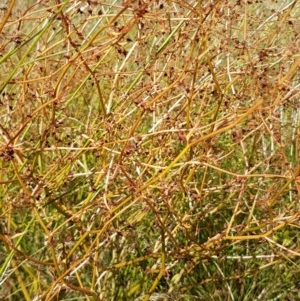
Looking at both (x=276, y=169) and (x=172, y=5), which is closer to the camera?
(x=172, y=5)

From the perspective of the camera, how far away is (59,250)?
1.68 metres

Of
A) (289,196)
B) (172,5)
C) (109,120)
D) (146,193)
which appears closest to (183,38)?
(172,5)

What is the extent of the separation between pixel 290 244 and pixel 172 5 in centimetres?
77

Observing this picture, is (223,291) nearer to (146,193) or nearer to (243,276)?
(243,276)

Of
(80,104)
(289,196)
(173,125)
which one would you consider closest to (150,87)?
(173,125)

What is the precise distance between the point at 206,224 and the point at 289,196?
0.87ft

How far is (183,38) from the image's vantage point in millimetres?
1608

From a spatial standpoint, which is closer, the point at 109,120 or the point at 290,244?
the point at 109,120

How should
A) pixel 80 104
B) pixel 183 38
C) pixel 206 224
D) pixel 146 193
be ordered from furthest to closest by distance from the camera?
1. pixel 80 104
2. pixel 206 224
3. pixel 183 38
4. pixel 146 193

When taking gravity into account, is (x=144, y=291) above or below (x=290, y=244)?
above

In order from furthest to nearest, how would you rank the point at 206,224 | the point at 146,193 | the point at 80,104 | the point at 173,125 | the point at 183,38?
the point at 80,104, the point at 206,224, the point at 183,38, the point at 173,125, the point at 146,193

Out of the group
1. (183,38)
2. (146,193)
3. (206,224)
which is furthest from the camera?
(206,224)

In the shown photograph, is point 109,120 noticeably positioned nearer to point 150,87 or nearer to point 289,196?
point 150,87

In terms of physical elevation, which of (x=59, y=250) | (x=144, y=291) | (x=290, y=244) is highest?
(x=59, y=250)
